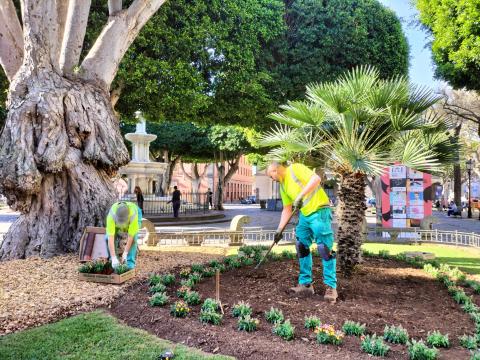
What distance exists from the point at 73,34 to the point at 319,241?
6543 millimetres

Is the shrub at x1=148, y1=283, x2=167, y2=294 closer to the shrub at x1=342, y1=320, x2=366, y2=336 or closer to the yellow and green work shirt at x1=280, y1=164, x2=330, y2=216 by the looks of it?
the yellow and green work shirt at x1=280, y1=164, x2=330, y2=216

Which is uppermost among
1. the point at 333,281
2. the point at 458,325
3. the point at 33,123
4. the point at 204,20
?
the point at 204,20

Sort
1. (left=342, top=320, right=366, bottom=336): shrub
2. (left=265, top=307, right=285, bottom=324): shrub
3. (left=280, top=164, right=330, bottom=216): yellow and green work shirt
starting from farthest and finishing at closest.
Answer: (left=280, top=164, right=330, bottom=216): yellow and green work shirt < (left=265, top=307, right=285, bottom=324): shrub < (left=342, top=320, right=366, bottom=336): shrub

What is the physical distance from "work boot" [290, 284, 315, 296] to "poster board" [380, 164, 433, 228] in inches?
345

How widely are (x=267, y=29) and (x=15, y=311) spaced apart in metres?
13.2

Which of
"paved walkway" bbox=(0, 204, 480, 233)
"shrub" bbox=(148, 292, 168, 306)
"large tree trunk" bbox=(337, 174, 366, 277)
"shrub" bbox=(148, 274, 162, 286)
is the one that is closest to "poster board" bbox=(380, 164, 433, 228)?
"paved walkway" bbox=(0, 204, 480, 233)

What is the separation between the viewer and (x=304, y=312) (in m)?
4.23

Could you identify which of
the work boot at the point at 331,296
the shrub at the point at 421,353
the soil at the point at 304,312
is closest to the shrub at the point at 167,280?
the soil at the point at 304,312

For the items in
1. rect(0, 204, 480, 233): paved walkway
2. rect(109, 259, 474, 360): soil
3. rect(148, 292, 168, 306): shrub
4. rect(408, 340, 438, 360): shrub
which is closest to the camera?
rect(408, 340, 438, 360): shrub

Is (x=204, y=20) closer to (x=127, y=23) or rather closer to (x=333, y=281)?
(x=127, y=23)

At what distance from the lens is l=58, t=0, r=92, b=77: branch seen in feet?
25.9

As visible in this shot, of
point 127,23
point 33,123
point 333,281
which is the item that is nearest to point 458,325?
point 333,281

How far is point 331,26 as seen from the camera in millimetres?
15422

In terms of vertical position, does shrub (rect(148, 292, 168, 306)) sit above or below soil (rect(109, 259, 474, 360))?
above
